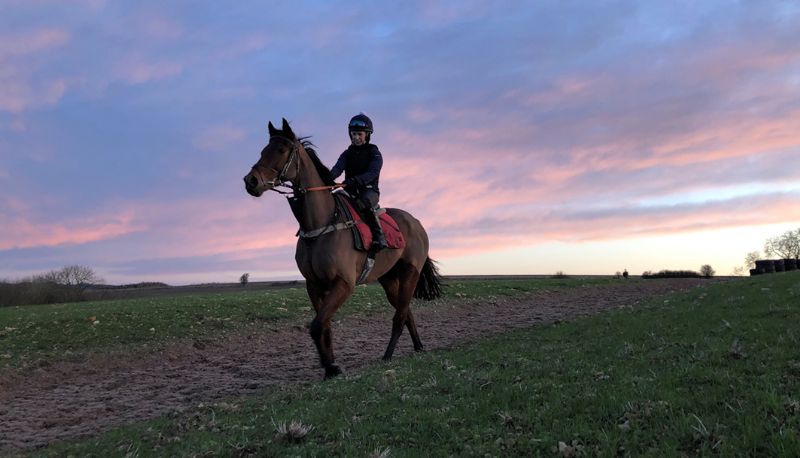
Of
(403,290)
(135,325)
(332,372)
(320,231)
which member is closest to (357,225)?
(320,231)

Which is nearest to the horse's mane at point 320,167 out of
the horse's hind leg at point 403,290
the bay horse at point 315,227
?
the bay horse at point 315,227

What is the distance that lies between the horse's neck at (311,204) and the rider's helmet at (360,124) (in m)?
1.53

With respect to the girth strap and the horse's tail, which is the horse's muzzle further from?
the horse's tail

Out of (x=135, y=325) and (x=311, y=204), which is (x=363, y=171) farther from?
(x=135, y=325)

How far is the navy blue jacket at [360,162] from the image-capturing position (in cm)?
1077

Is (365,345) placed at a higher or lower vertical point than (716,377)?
lower

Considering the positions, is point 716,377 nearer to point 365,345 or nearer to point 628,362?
point 628,362

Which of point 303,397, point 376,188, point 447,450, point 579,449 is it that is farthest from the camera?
point 376,188

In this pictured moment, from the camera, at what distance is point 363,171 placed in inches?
433

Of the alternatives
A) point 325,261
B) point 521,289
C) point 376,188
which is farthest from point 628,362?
point 521,289

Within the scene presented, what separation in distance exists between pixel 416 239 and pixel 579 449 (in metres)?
9.07

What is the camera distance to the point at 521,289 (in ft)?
107

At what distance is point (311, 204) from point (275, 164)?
104 centimetres

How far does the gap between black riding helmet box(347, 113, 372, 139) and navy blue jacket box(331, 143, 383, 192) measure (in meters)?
0.36
